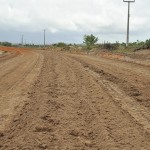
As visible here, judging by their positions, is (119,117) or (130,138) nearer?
(130,138)

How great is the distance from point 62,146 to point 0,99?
19.3 ft

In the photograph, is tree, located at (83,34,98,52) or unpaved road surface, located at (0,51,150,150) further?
tree, located at (83,34,98,52)

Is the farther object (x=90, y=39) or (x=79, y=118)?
(x=90, y=39)

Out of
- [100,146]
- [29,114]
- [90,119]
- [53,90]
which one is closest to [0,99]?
[53,90]

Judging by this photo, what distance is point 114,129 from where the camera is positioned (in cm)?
848

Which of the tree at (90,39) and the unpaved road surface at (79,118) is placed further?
the tree at (90,39)

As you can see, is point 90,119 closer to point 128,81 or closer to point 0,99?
point 0,99

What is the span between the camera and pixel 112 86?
15.6m

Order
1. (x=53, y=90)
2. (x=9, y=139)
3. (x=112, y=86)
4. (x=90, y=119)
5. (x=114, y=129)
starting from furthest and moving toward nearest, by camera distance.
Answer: (x=112, y=86)
(x=53, y=90)
(x=90, y=119)
(x=114, y=129)
(x=9, y=139)

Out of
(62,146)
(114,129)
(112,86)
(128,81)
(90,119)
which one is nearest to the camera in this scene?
(62,146)

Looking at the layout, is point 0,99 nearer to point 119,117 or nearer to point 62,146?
point 119,117

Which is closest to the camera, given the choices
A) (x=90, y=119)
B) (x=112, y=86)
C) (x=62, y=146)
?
(x=62, y=146)

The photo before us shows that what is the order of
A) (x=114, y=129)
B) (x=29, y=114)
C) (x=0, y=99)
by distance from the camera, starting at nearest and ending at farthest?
1. (x=114, y=129)
2. (x=29, y=114)
3. (x=0, y=99)

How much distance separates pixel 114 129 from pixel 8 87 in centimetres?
797
